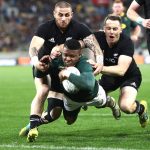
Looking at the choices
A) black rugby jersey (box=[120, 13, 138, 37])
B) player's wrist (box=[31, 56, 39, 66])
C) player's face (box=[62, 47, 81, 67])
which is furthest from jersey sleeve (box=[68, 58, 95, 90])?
black rugby jersey (box=[120, 13, 138, 37])

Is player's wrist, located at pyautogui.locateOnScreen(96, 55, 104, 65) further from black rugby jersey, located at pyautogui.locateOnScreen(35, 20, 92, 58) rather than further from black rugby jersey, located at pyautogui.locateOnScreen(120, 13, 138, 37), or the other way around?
black rugby jersey, located at pyautogui.locateOnScreen(120, 13, 138, 37)

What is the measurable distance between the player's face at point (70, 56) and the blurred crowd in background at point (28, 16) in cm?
2549

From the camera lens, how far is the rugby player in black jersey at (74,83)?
7156 millimetres

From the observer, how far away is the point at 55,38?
840cm

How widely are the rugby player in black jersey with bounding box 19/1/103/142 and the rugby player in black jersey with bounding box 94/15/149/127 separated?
33 cm

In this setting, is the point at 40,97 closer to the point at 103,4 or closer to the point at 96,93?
the point at 96,93

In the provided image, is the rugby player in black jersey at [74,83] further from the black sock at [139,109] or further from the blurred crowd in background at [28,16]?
the blurred crowd in background at [28,16]

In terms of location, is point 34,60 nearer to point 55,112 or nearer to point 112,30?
point 55,112

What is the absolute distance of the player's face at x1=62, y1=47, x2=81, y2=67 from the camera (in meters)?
7.17

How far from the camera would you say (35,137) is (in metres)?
7.56

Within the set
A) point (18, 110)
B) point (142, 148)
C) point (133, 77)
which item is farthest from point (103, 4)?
point (142, 148)

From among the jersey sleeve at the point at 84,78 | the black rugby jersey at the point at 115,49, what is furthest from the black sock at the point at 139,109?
the jersey sleeve at the point at 84,78

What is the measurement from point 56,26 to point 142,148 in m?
2.29

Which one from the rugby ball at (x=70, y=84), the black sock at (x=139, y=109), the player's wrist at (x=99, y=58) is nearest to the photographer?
the rugby ball at (x=70, y=84)
